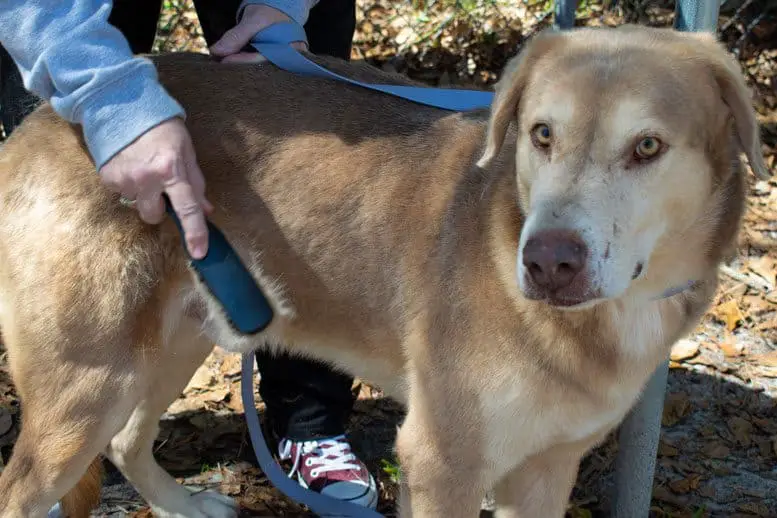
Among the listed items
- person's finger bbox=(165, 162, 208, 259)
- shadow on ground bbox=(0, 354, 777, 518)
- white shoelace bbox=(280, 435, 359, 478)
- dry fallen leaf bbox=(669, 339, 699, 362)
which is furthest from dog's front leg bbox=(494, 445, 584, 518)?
dry fallen leaf bbox=(669, 339, 699, 362)

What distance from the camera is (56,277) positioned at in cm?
262

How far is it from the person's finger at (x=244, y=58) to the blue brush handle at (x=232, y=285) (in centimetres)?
51

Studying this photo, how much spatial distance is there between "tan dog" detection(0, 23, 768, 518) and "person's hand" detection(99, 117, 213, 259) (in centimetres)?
20

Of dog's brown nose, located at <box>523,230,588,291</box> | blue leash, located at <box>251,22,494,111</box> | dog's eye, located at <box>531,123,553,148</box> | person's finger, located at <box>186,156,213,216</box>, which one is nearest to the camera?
dog's brown nose, located at <box>523,230,588,291</box>

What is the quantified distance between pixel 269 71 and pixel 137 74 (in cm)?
51

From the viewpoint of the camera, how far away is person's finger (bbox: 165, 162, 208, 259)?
2424 millimetres

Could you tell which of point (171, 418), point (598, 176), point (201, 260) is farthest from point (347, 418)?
point (598, 176)

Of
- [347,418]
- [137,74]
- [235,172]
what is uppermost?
[137,74]

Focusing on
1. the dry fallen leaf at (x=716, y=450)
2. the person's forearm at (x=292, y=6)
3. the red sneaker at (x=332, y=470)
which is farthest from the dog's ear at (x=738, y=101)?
the red sneaker at (x=332, y=470)

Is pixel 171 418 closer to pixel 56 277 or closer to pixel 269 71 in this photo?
pixel 56 277

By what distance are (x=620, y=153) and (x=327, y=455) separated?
2.01 m

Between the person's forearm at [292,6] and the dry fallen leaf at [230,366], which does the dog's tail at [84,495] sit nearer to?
the dry fallen leaf at [230,366]

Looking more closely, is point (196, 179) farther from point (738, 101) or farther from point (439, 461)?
point (738, 101)

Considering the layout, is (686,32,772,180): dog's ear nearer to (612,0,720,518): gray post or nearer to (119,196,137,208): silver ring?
(612,0,720,518): gray post
